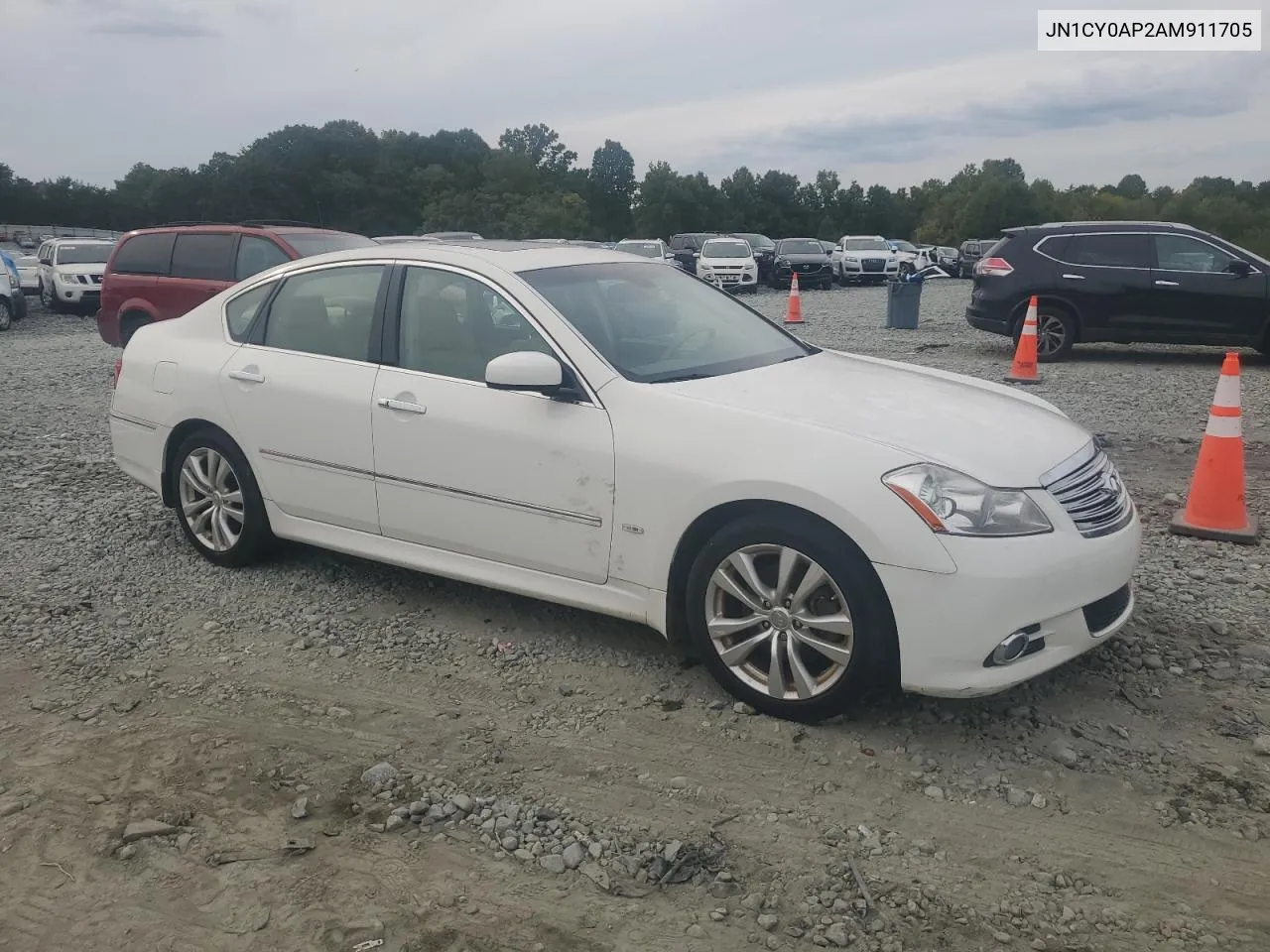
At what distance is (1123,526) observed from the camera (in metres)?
3.87

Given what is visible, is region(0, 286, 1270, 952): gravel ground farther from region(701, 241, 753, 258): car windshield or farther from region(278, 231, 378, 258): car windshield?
region(701, 241, 753, 258): car windshield

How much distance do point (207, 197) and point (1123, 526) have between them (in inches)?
2720

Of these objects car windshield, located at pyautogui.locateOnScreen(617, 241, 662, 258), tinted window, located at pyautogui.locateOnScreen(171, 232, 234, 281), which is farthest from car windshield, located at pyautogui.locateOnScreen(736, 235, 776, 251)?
tinted window, located at pyautogui.locateOnScreen(171, 232, 234, 281)

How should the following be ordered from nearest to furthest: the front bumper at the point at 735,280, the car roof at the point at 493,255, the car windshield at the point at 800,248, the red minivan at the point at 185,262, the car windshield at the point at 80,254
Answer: the car roof at the point at 493,255, the red minivan at the point at 185,262, the car windshield at the point at 80,254, the front bumper at the point at 735,280, the car windshield at the point at 800,248

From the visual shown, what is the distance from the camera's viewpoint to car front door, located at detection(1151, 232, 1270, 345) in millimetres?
12289

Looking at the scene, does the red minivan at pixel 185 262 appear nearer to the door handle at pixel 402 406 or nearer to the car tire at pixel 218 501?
the car tire at pixel 218 501

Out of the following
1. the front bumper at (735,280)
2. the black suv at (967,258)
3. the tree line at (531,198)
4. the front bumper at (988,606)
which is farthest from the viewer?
the tree line at (531,198)

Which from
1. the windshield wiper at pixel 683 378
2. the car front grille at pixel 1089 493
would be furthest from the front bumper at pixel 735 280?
the car front grille at pixel 1089 493

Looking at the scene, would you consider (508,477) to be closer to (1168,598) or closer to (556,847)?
(556,847)

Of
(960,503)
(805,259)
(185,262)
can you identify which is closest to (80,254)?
(185,262)

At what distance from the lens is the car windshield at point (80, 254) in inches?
881

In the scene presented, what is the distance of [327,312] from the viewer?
4.96 m

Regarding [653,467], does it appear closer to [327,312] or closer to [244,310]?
[327,312]

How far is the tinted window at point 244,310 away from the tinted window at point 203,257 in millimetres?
6518
